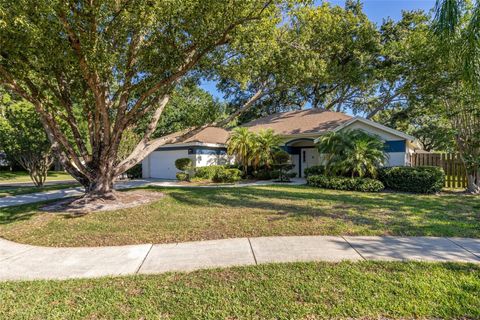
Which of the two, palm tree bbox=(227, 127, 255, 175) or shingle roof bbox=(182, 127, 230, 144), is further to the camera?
shingle roof bbox=(182, 127, 230, 144)

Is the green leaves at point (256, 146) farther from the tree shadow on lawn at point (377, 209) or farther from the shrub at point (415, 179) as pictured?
the shrub at point (415, 179)

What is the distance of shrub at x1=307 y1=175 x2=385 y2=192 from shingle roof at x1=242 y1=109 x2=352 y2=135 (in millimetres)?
5112

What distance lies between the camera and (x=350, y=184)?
12.9 m

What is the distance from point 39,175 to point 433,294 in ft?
61.0

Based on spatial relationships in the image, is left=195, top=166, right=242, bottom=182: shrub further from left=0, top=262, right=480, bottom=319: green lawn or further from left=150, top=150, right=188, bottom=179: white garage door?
left=0, top=262, right=480, bottom=319: green lawn

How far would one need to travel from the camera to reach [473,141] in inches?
487

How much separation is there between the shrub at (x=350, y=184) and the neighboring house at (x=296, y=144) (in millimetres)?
3656

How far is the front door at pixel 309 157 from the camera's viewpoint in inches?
762

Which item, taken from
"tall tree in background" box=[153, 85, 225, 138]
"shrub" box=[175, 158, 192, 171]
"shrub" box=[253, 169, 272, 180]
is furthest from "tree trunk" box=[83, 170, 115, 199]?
"shrub" box=[253, 169, 272, 180]

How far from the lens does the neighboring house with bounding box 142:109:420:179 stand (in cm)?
1597

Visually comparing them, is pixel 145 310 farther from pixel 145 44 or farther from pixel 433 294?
pixel 145 44

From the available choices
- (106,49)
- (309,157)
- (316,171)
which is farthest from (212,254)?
(309,157)

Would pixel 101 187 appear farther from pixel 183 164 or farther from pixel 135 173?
pixel 135 173

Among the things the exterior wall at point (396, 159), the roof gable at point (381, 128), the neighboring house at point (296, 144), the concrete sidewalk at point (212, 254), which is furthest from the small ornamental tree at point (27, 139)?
the exterior wall at point (396, 159)
